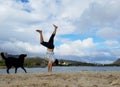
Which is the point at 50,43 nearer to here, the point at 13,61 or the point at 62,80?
the point at 13,61

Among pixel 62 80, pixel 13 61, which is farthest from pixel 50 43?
pixel 62 80

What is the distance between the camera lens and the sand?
14.5 m

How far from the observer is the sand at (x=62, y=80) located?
14453mm

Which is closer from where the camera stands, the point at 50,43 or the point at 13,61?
the point at 50,43

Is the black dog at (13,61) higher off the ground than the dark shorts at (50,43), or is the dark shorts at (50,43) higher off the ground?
the dark shorts at (50,43)

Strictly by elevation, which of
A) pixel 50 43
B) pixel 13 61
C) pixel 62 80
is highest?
pixel 50 43

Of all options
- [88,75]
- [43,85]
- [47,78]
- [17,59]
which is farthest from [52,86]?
[17,59]

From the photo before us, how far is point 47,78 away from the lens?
1582cm

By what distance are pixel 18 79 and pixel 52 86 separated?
2.23 m

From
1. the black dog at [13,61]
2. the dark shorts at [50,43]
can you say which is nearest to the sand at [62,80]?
the dark shorts at [50,43]

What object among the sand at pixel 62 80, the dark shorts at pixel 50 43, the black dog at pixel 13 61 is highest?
the dark shorts at pixel 50 43

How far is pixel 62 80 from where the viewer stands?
15.3 m

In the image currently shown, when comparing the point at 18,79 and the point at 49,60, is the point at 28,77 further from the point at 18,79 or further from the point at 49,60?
the point at 49,60

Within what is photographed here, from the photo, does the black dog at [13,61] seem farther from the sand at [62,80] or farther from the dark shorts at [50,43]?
the sand at [62,80]
